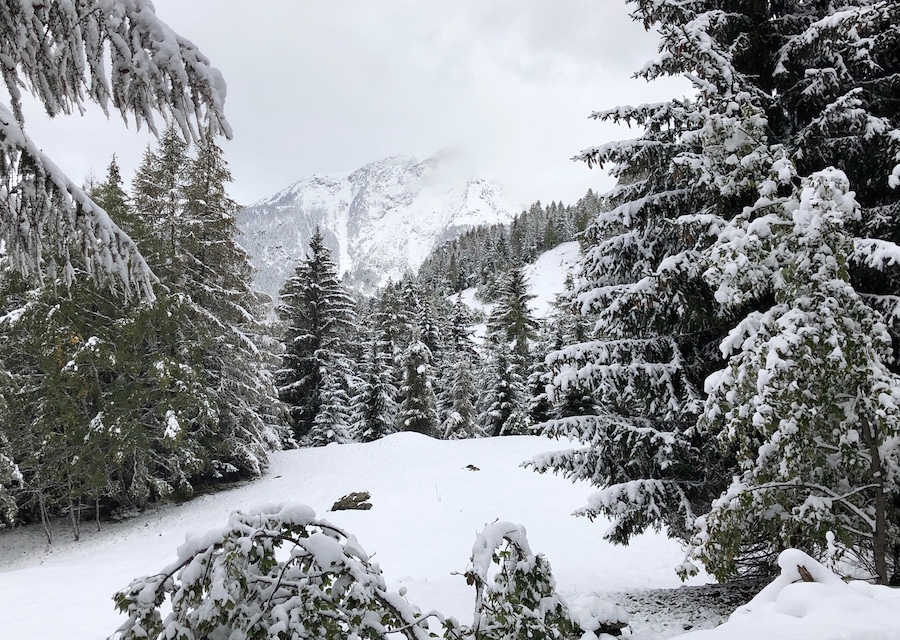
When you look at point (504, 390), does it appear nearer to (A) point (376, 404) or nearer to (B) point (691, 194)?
(A) point (376, 404)

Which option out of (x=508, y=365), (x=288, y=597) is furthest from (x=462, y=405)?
(x=288, y=597)

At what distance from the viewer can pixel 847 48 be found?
4996 mm

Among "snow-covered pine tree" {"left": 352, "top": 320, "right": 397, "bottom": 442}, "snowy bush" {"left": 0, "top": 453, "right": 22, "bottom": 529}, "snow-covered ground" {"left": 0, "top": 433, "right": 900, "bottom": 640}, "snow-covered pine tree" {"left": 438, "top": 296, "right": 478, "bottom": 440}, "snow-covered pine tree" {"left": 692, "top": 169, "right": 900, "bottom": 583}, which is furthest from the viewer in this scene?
"snow-covered pine tree" {"left": 438, "top": 296, "right": 478, "bottom": 440}

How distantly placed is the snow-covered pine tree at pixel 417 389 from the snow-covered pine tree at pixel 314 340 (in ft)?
11.3

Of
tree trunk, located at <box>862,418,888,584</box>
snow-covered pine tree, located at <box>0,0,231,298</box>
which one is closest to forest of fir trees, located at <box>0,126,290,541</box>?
snow-covered pine tree, located at <box>0,0,231,298</box>


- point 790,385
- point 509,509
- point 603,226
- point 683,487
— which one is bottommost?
point 509,509

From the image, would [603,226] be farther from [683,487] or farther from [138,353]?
[138,353]

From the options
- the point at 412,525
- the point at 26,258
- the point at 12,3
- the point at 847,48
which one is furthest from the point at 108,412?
the point at 847,48

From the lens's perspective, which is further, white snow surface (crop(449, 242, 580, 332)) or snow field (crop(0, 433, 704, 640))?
white snow surface (crop(449, 242, 580, 332))

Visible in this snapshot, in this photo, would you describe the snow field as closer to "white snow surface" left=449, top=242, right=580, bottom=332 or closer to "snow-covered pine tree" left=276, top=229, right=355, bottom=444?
"snow-covered pine tree" left=276, top=229, right=355, bottom=444

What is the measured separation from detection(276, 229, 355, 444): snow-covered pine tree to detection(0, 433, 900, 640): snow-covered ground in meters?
4.64

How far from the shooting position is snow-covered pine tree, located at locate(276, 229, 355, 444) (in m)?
22.1

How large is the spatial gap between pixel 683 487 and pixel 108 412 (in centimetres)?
1248

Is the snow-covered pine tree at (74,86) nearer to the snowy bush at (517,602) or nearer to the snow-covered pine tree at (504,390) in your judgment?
the snowy bush at (517,602)
